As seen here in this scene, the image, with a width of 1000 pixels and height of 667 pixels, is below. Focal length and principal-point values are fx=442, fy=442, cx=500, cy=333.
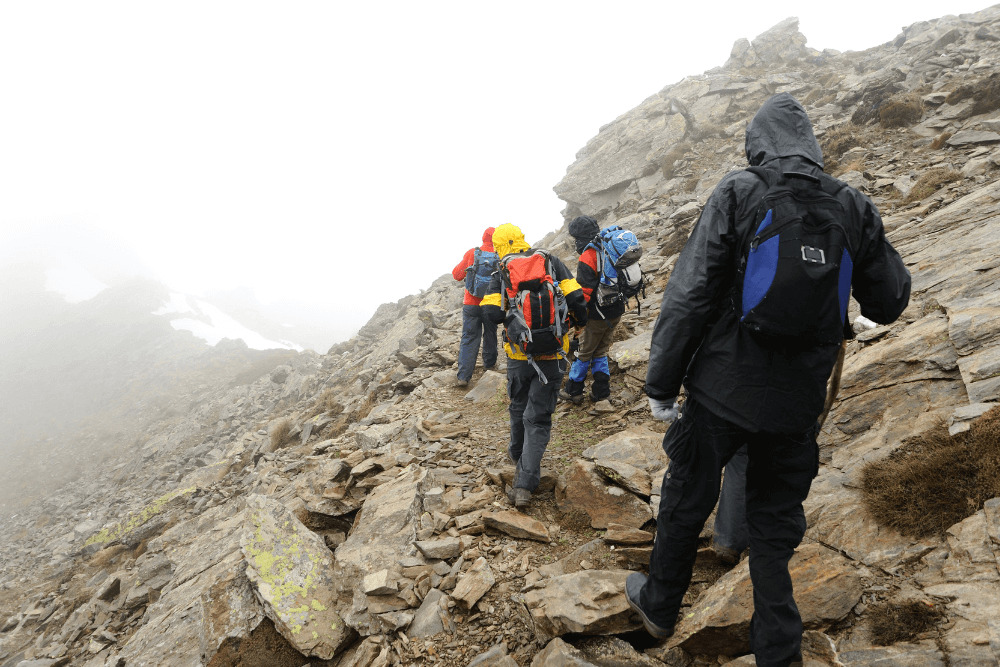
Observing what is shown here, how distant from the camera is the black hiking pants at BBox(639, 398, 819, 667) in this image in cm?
262

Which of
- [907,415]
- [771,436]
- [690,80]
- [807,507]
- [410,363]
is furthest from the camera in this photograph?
[690,80]

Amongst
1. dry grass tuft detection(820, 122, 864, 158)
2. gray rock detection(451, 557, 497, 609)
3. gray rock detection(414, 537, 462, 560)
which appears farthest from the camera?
dry grass tuft detection(820, 122, 864, 158)

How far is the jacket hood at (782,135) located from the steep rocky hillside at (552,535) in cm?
262

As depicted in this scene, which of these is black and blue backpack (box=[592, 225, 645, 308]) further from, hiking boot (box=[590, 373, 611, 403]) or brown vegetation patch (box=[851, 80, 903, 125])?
brown vegetation patch (box=[851, 80, 903, 125])

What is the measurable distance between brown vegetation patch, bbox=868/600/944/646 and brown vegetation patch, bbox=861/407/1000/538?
72 cm

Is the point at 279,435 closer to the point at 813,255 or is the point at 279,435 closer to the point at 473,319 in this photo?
the point at 473,319

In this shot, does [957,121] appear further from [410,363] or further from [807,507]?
[410,363]

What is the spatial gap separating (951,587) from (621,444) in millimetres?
3609

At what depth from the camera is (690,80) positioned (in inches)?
1067

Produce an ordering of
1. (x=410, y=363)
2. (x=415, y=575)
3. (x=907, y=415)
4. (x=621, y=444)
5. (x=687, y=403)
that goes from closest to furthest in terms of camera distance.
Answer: (x=687, y=403) < (x=907, y=415) < (x=415, y=575) < (x=621, y=444) < (x=410, y=363)

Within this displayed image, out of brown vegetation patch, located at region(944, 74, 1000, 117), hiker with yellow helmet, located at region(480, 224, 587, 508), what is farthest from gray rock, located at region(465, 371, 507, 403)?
brown vegetation patch, located at region(944, 74, 1000, 117)

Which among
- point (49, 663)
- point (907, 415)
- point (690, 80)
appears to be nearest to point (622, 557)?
point (907, 415)

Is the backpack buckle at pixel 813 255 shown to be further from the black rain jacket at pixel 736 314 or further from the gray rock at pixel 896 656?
the gray rock at pixel 896 656

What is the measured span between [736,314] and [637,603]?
88.8 inches
